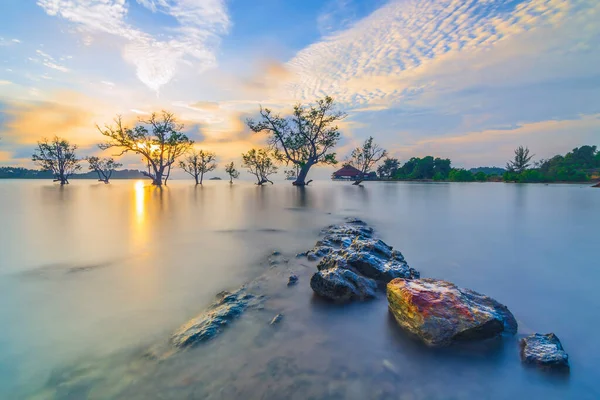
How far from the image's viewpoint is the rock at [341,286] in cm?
369

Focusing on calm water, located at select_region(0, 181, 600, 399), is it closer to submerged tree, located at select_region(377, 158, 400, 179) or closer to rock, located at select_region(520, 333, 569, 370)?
rock, located at select_region(520, 333, 569, 370)

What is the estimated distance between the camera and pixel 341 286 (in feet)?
12.1

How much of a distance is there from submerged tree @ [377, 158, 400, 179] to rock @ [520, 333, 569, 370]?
3623 inches

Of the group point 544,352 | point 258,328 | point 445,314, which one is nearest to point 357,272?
point 445,314

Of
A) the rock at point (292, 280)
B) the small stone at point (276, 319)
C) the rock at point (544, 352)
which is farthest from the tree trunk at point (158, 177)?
the rock at point (544, 352)

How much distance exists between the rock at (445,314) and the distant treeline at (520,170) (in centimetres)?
7501

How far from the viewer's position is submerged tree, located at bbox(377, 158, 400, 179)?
8859 cm

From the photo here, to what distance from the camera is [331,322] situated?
10.3ft

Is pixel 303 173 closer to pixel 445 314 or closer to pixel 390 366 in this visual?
pixel 445 314

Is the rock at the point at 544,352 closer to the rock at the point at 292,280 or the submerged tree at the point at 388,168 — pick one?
the rock at the point at 292,280

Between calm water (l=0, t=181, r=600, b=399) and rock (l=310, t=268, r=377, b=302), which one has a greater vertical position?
rock (l=310, t=268, r=377, b=302)

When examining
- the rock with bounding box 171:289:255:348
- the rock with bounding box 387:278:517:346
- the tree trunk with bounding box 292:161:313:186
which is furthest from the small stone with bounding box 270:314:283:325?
the tree trunk with bounding box 292:161:313:186

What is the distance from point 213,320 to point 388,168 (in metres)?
93.7

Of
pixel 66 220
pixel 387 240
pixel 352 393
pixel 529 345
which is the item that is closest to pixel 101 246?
pixel 66 220
